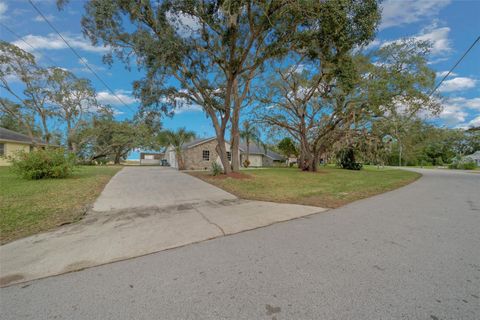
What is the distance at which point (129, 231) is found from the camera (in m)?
3.82

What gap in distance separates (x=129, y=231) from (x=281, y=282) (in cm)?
305

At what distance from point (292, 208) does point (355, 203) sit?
2.20 metres

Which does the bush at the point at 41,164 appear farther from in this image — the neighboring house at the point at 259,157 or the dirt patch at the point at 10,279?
the neighboring house at the point at 259,157

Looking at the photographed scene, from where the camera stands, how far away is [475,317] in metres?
1.67

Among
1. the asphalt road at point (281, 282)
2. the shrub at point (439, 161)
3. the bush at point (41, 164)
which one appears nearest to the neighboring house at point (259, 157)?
the bush at point (41, 164)

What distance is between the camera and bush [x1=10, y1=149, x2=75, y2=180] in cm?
954

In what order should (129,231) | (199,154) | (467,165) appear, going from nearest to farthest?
1. (129,231)
2. (199,154)
3. (467,165)

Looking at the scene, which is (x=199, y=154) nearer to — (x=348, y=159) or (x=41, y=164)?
(x=41, y=164)

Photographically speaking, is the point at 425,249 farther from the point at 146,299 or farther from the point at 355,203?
the point at 146,299

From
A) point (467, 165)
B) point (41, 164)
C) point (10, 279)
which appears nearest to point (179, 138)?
point (41, 164)

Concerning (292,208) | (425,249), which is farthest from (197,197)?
(425,249)

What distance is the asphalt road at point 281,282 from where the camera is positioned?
5.83ft

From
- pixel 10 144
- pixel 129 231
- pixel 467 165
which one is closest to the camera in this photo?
pixel 129 231

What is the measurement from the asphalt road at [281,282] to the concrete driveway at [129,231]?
0.34 m
